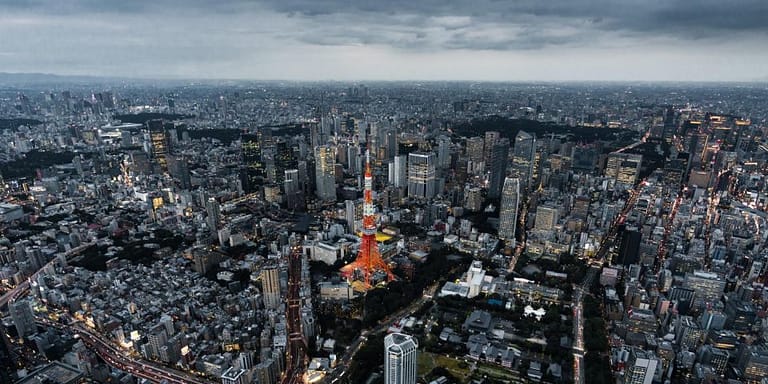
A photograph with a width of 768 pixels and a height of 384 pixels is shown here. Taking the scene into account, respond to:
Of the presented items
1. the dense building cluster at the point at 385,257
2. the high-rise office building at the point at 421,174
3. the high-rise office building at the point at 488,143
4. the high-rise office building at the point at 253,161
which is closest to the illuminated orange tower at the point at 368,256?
the dense building cluster at the point at 385,257

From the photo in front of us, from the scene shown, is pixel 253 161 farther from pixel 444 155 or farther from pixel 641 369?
pixel 641 369

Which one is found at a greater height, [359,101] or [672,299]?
[359,101]

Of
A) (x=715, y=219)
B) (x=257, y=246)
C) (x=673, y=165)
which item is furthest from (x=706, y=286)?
(x=257, y=246)

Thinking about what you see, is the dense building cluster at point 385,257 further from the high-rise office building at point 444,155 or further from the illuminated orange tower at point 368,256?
the high-rise office building at point 444,155

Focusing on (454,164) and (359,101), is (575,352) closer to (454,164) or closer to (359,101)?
(454,164)

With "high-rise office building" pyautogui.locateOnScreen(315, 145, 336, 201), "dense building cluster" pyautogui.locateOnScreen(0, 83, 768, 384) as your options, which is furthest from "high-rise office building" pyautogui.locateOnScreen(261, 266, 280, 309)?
"high-rise office building" pyautogui.locateOnScreen(315, 145, 336, 201)

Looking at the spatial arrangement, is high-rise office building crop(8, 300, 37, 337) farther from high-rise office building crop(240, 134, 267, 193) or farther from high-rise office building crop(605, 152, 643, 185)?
high-rise office building crop(605, 152, 643, 185)
